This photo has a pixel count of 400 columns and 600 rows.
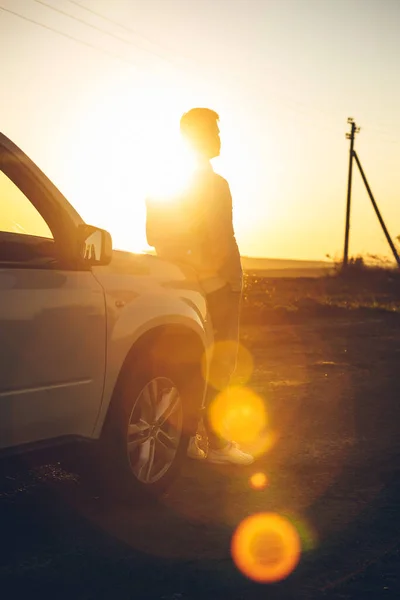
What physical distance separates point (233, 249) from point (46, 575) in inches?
106

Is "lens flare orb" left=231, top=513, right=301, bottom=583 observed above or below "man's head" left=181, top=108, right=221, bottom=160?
below

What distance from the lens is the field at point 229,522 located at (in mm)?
3844

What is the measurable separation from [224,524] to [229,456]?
4.69ft

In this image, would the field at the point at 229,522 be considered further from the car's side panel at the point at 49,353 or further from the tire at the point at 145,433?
the car's side panel at the point at 49,353

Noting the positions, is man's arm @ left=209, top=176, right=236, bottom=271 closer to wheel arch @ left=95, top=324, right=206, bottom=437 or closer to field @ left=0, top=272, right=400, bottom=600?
wheel arch @ left=95, top=324, right=206, bottom=437

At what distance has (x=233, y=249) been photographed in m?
5.95

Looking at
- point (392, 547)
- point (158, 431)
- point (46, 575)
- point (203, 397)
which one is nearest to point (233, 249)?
point (203, 397)

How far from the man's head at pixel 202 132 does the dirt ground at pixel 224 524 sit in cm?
212

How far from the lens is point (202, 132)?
5.98 meters

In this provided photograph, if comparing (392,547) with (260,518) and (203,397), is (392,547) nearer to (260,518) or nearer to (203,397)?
(260,518)

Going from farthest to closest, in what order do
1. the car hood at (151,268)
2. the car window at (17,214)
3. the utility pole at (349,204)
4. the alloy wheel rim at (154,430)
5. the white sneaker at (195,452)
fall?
1. the utility pole at (349,204)
2. the white sneaker at (195,452)
3. the alloy wheel rim at (154,430)
4. the car hood at (151,268)
5. the car window at (17,214)

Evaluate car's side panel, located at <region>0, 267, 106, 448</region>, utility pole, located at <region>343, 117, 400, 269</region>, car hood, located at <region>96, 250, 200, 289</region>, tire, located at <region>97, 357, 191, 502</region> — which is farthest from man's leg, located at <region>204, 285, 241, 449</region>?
utility pole, located at <region>343, 117, 400, 269</region>

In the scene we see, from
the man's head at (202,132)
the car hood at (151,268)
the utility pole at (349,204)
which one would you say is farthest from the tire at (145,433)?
the utility pole at (349,204)

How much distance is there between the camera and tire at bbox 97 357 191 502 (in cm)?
470
